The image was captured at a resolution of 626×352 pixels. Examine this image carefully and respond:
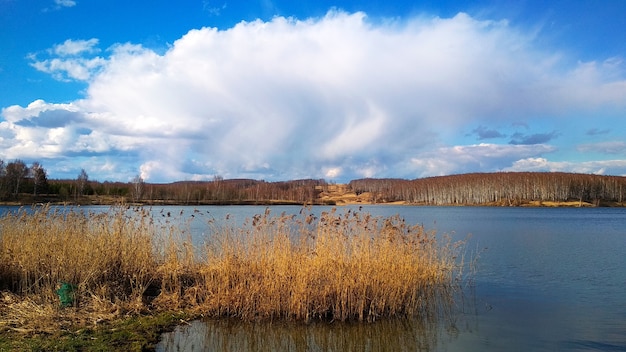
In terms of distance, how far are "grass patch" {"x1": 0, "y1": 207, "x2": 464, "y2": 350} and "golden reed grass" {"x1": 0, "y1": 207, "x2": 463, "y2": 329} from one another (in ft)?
0.10

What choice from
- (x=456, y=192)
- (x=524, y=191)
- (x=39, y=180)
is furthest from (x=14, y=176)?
(x=524, y=191)

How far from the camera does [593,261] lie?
2172cm

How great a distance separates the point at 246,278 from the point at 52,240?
18.7ft

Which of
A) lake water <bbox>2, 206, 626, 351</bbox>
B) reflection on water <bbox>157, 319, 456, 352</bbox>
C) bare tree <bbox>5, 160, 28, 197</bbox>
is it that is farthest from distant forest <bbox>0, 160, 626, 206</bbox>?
reflection on water <bbox>157, 319, 456, 352</bbox>

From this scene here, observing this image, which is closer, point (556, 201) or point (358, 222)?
point (358, 222)

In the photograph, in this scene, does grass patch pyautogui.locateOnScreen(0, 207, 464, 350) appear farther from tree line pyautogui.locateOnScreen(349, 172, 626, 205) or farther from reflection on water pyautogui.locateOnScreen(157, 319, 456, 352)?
tree line pyautogui.locateOnScreen(349, 172, 626, 205)

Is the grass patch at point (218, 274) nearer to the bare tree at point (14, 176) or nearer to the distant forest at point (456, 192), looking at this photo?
the bare tree at point (14, 176)

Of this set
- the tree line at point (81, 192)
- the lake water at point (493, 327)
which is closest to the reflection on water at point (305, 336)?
the lake water at point (493, 327)

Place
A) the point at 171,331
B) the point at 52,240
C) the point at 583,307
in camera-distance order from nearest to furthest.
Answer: the point at 171,331 → the point at 52,240 → the point at 583,307

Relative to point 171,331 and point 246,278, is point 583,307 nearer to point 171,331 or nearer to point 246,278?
point 246,278

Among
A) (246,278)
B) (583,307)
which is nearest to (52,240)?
(246,278)

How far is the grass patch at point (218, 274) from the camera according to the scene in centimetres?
1102

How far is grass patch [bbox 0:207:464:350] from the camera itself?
1102 cm

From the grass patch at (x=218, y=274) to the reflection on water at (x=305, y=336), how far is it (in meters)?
0.46
